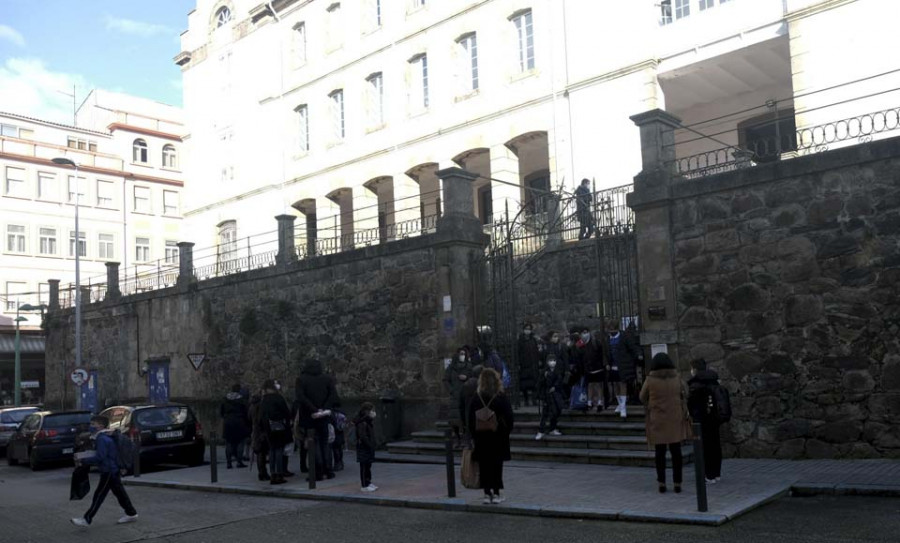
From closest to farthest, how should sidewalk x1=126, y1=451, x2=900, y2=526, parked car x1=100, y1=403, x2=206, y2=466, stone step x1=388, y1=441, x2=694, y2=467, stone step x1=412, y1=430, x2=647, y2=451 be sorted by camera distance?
sidewalk x1=126, y1=451, x2=900, y2=526 < stone step x1=388, y1=441, x2=694, y2=467 < stone step x1=412, y1=430, x2=647, y2=451 < parked car x1=100, y1=403, x2=206, y2=466

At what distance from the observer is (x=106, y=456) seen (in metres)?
10.1

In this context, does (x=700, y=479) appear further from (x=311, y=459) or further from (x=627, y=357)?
(x=311, y=459)

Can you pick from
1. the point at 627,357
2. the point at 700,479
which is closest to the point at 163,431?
the point at 627,357

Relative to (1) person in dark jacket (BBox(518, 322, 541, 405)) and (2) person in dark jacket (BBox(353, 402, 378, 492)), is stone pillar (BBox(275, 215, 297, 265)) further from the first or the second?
(2) person in dark jacket (BBox(353, 402, 378, 492))

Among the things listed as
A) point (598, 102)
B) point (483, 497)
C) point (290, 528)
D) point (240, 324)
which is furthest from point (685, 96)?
point (290, 528)

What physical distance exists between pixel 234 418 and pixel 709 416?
928 centimetres

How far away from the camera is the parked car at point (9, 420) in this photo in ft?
72.8

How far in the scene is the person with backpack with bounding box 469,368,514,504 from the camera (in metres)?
9.95

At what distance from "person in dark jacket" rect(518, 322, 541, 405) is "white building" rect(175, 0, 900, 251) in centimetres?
445

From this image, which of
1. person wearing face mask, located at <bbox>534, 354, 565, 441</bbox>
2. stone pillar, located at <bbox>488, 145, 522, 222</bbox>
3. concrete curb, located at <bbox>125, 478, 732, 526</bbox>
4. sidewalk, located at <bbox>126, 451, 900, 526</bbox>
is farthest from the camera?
stone pillar, located at <bbox>488, 145, 522, 222</bbox>

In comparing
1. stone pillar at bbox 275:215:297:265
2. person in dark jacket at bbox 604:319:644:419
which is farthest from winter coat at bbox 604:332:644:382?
stone pillar at bbox 275:215:297:265

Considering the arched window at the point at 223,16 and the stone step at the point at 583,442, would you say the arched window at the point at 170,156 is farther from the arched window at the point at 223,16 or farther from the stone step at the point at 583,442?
the stone step at the point at 583,442

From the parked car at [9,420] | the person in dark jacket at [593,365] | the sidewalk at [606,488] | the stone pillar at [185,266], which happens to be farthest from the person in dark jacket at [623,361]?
the parked car at [9,420]

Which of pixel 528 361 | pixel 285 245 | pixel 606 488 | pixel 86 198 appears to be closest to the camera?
pixel 606 488
